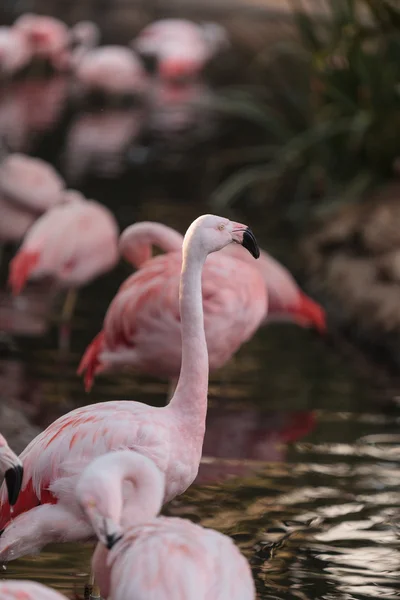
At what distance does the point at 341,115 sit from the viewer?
892 cm

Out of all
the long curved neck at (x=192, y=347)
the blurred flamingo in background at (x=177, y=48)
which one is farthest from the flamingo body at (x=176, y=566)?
the blurred flamingo in background at (x=177, y=48)

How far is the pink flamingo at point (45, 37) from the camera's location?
1653 cm

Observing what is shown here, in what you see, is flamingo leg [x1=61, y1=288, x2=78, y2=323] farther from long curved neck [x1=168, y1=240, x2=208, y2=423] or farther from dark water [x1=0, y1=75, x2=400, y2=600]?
long curved neck [x1=168, y1=240, x2=208, y2=423]

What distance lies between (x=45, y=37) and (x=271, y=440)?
11946 mm

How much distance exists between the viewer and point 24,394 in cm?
595

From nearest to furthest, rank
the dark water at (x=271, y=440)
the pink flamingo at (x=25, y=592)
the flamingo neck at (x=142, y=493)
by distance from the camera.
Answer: the pink flamingo at (x=25, y=592) < the flamingo neck at (x=142, y=493) < the dark water at (x=271, y=440)

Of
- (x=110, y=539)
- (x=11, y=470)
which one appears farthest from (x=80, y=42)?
(x=110, y=539)

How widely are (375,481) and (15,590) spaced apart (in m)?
2.42

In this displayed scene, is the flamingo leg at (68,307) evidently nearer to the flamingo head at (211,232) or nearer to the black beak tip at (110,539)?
the flamingo head at (211,232)

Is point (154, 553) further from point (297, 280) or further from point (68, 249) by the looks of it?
point (297, 280)

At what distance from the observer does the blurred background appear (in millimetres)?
4523

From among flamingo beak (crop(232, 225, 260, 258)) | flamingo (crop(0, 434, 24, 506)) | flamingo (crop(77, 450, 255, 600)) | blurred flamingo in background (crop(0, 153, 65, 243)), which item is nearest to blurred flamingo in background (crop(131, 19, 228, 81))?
blurred flamingo in background (crop(0, 153, 65, 243))

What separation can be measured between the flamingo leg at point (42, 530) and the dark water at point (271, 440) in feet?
0.94

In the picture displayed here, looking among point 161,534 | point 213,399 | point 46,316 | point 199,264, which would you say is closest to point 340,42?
point 46,316
